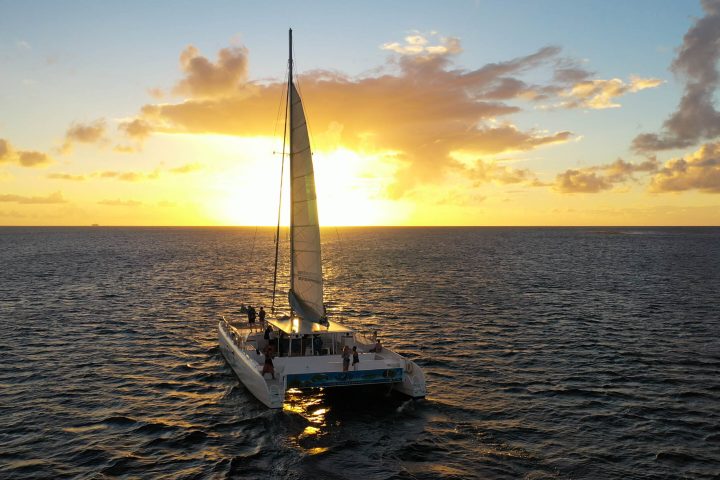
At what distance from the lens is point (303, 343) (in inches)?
1061

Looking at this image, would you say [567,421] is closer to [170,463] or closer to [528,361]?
[528,361]

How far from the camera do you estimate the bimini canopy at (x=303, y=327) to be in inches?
1065

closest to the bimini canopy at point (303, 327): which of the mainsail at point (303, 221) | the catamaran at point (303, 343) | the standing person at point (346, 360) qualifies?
the catamaran at point (303, 343)

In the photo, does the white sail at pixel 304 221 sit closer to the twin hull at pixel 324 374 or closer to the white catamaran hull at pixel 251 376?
the white catamaran hull at pixel 251 376

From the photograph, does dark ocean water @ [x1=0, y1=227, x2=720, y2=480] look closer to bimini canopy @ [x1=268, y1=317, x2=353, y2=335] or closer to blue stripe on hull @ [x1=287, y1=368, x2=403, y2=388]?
blue stripe on hull @ [x1=287, y1=368, x2=403, y2=388]

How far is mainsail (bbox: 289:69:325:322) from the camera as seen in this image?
2828cm

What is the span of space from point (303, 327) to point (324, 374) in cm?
565

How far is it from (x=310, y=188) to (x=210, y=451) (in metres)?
14.0

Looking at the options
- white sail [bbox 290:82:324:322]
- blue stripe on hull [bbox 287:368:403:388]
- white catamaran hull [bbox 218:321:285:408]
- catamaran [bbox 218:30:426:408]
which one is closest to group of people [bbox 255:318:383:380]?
catamaran [bbox 218:30:426:408]

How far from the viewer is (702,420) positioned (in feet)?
75.0

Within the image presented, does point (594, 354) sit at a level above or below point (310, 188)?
below

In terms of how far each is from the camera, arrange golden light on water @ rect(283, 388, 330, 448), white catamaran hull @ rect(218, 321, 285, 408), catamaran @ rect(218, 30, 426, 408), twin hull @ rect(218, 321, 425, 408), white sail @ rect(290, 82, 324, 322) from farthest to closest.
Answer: white sail @ rect(290, 82, 324, 322)
catamaran @ rect(218, 30, 426, 408)
twin hull @ rect(218, 321, 425, 408)
white catamaran hull @ rect(218, 321, 285, 408)
golden light on water @ rect(283, 388, 330, 448)

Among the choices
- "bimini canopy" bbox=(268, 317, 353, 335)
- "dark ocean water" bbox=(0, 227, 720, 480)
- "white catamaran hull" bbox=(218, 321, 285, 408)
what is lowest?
"dark ocean water" bbox=(0, 227, 720, 480)

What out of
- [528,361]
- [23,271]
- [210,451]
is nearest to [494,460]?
[210,451]
